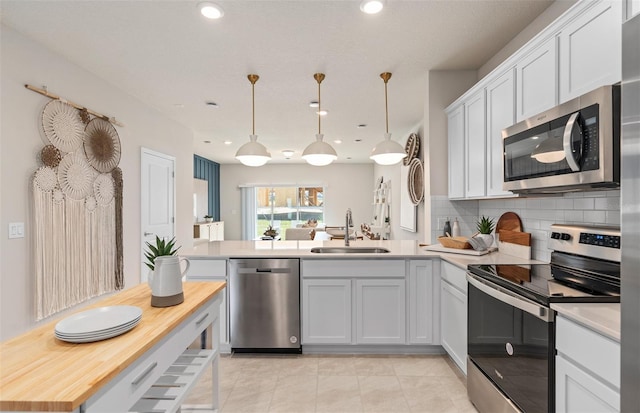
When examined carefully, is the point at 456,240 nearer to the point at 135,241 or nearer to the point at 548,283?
the point at 548,283

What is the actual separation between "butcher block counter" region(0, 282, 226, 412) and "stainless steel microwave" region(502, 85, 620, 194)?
182 cm

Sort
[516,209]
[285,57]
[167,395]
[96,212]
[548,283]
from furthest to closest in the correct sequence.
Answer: [96,212], [285,57], [516,209], [548,283], [167,395]

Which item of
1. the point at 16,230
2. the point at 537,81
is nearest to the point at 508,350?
the point at 537,81

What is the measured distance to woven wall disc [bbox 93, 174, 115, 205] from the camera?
11.2 ft

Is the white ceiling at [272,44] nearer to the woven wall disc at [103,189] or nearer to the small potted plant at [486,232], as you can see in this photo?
the woven wall disc at [103,189]

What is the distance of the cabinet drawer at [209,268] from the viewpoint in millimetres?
2840

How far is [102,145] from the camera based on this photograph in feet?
11.5

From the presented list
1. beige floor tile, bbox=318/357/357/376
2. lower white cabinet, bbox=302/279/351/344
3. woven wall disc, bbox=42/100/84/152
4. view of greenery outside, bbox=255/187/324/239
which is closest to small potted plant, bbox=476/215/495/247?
lower white cabinet, bbox=302/279/351/344

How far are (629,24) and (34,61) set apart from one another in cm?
365

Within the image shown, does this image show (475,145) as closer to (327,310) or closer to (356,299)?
(356,299)

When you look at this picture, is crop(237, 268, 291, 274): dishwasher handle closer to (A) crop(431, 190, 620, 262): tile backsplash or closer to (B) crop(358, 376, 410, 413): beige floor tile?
(B) crop(358, 376, 410, 413): beige floor tile

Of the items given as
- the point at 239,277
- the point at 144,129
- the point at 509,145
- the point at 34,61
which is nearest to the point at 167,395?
the point at 239,277

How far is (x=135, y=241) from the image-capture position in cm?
414

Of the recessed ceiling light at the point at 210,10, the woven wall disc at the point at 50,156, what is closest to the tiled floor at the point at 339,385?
the woven wall disc at the point at 50,156
